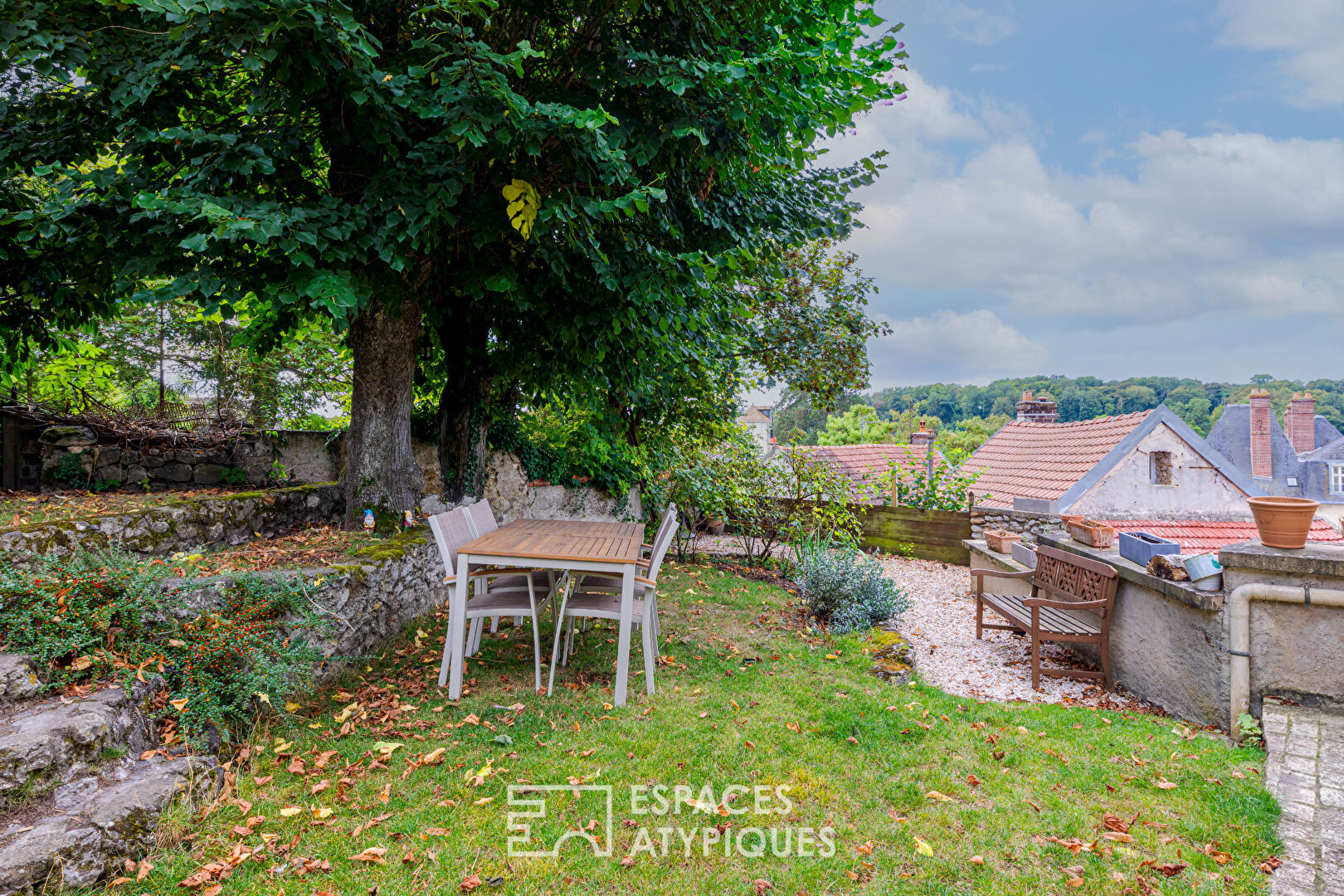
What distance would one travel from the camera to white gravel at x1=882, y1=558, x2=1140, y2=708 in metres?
4.82

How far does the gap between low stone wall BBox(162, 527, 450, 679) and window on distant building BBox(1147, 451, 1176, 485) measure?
1302cm

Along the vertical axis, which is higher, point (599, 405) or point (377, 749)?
point (599, 405)

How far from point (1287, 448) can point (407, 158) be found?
40.4m

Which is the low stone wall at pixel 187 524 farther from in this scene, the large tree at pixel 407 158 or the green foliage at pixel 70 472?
the green foliage at pixel 70 472

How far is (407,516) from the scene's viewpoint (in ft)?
18.4

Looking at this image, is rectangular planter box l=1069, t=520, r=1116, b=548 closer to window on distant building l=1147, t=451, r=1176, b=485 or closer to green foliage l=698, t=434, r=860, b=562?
green foliage l=698, t=434, r=860, b=562

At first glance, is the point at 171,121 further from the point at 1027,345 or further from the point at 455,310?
the point at 1027,345

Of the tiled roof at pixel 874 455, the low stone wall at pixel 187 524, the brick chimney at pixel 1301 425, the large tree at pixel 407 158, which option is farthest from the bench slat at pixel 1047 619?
the brick chimney at pixel 1301 425

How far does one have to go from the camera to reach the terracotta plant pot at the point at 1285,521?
3.73 metres

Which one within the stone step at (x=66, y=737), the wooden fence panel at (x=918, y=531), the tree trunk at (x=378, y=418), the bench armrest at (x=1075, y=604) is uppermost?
the tree trunk at (x=378, y=418)

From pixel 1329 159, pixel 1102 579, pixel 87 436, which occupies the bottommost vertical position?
pixel 1102 579

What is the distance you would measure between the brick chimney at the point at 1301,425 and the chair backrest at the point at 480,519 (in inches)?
1569

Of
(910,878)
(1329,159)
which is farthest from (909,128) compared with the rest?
(1329,159)

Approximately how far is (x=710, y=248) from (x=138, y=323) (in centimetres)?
1087
